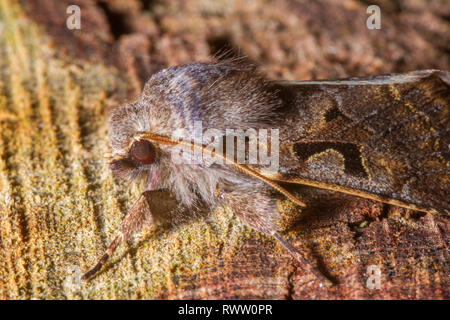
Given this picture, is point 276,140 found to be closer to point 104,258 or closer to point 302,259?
point 302,259

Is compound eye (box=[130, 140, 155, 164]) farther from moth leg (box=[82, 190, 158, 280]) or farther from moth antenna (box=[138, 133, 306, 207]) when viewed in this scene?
moth leg (box=[82, 190, 158, 280])

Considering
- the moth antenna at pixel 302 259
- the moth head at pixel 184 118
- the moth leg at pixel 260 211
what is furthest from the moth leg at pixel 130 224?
the moth antenna at pixel 302 259

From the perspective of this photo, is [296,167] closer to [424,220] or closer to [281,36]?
[424,220]

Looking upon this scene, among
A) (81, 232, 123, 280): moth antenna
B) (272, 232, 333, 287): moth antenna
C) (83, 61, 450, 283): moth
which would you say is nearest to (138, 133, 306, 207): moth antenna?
(83, 61, 450, 283): moth

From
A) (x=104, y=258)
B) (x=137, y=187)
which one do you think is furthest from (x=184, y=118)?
(x=104, y=258)

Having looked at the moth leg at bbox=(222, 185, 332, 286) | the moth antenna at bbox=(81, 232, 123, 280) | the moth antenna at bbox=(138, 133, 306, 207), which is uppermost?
the moth antenna at bbox=(138, 133, 306, 207)

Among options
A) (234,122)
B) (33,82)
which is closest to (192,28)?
(33,82)
